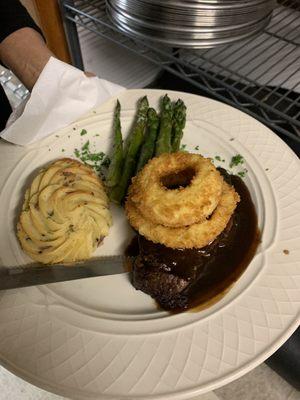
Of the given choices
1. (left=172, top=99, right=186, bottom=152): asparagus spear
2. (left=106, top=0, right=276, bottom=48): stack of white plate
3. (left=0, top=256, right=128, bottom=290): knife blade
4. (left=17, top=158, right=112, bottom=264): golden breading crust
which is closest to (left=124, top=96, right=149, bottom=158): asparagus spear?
(left=172, top=99, right=186, bottom=152): asparagus spear

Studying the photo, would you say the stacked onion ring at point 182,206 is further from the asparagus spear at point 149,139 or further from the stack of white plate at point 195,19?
the stack of white plate at point 195,19

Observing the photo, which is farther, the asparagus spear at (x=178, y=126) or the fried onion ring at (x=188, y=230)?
the asparagus spear at (x=178, y=126)

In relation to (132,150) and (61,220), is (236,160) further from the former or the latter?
(61,220)

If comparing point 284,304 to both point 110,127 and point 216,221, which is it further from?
point 110,127

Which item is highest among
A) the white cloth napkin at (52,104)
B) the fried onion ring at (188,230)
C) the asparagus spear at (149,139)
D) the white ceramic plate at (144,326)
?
the white cloth napkin at (52,104)

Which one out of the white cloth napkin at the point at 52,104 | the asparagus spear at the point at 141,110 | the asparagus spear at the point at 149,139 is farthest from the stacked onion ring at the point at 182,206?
the white cloth napkin at the point at 52,104

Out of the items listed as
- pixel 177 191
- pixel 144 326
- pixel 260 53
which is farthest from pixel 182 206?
pixel 260 53
